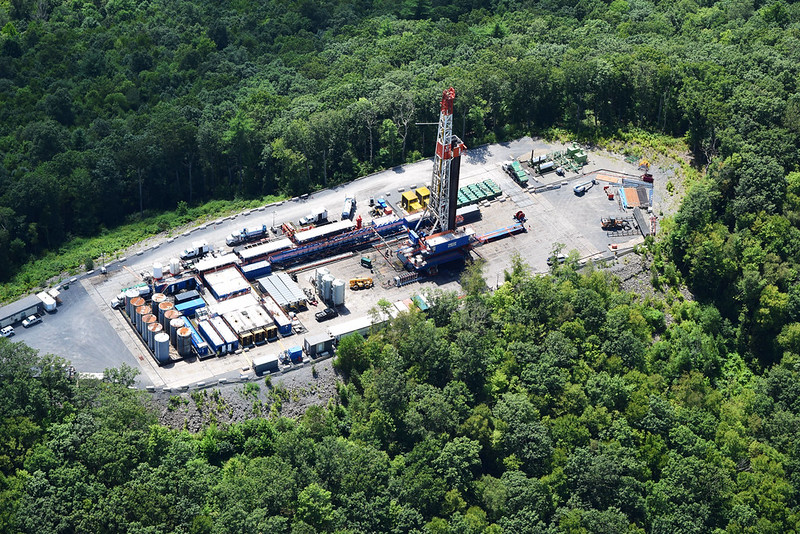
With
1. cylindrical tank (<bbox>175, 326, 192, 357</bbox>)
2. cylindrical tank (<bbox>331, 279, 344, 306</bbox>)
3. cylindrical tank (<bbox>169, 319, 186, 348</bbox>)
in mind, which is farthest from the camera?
cylindrical tank (<bbox>331, 279, 344, 306</bbox>)

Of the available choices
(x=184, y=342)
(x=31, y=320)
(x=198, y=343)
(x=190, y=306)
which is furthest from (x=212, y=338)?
(x=31, y=320)

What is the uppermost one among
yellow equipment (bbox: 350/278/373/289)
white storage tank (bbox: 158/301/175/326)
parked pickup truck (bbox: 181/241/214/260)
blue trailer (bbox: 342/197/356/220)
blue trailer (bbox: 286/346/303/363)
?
parked pickup truck (bbox: 181/241/214/260)

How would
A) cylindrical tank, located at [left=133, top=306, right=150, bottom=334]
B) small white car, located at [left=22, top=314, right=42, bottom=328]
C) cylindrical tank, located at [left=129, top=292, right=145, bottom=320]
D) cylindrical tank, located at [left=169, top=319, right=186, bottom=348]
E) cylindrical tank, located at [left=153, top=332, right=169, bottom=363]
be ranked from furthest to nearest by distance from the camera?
cylindrical tank, located at [left=129, top=292, right=145, bottom=320] < small white car, located at [left=22, top=314, right=42, bottom=328] < cylindrical tank, located at [left=133, top=306, right=150, bottom=334] < cylindrical tank, located at [left=169, top=319, right=186, bottom=348] < cylindrical tank, located at [left=153, top=332, right=169, bottom=363]

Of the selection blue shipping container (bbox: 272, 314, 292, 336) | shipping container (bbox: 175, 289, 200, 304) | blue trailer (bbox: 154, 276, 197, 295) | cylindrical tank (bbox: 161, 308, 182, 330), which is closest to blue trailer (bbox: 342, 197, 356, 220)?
blue trailer (bbox: 154, 276, 197, 295)

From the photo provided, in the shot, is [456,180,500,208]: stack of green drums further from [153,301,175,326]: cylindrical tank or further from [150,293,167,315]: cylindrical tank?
[150,293,167,315]: cylindrical tank

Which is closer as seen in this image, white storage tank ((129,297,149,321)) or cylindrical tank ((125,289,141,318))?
white storage tank ((129,297,149,321))

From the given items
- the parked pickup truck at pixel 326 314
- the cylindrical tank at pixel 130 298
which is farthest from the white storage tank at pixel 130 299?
the parked pickup truck at pixel 326 314

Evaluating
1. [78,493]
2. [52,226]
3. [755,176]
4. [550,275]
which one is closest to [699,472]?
[550,275]
